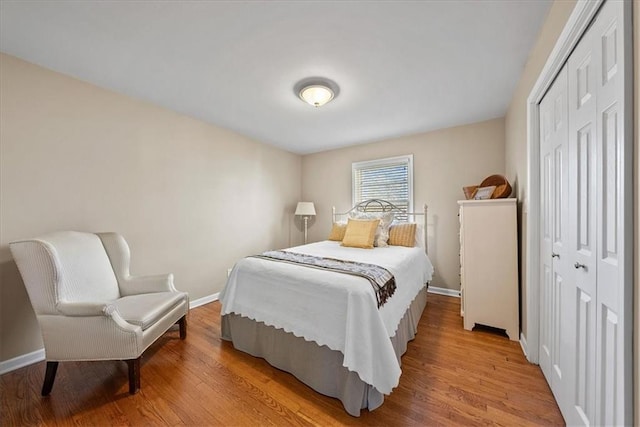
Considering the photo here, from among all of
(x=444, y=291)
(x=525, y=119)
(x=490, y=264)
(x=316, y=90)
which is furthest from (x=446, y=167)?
(x=316, y=90)

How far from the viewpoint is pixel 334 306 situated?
1.61 metres

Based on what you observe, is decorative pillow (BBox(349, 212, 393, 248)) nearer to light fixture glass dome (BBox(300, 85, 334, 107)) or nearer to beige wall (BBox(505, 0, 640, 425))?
beige wall (BBox(505, 0, 640, 425))

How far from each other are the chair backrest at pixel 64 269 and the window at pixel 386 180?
3409mm

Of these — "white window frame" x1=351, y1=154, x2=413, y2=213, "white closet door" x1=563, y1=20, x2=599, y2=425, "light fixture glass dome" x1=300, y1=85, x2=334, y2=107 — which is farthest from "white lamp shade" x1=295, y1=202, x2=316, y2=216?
"white closet door" x1=563, y1=20, x2=599, y2=425

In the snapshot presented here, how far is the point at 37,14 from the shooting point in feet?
5.01

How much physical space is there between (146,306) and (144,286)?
0.41m

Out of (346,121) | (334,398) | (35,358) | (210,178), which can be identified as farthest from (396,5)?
(35,358)

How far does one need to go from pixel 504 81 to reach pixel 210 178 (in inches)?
138

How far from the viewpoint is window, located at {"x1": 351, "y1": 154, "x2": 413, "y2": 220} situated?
382 cm

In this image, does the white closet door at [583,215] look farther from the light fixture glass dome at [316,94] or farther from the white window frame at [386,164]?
the white window frame at [386,164]

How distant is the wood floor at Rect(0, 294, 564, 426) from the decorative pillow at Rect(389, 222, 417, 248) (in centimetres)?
126

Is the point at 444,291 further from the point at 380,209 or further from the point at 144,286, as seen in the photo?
the point at 144,286

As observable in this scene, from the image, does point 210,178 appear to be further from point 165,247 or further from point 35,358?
point 35,358

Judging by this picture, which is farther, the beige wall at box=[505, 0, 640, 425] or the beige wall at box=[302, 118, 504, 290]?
the beige wall at box=[302, 118, 504, 290]
